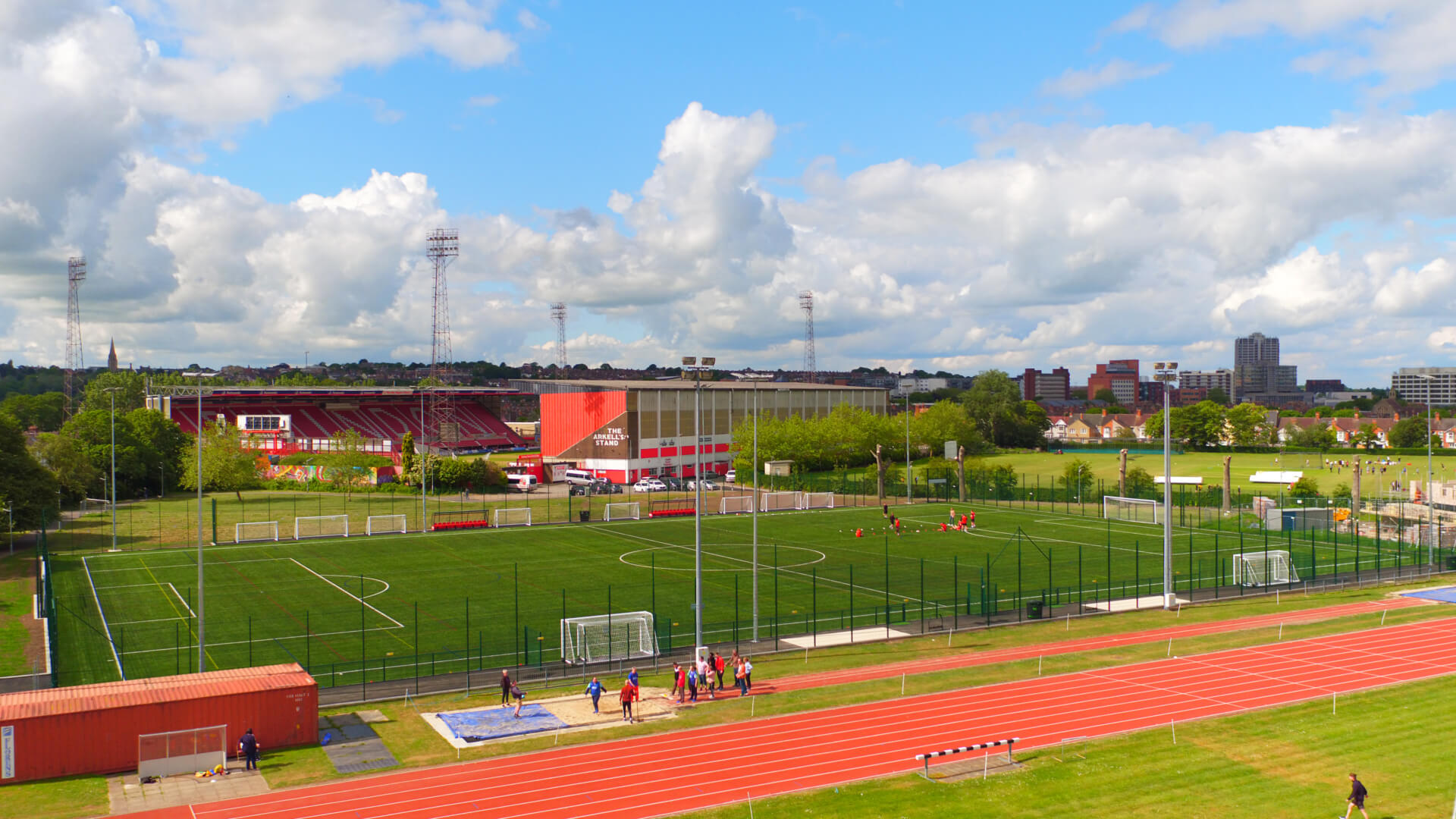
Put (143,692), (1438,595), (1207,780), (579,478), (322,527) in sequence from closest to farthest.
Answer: (1207,780) < (143,692) < (1438,595) < (322,527) < (579,478)

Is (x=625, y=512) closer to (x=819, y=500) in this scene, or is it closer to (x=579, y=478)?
(x=819, y=500)

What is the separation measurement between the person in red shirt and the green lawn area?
22.3 ft

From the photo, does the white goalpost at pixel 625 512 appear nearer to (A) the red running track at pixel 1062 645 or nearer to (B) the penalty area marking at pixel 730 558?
(B) the penalty area marking at pixel 730 558

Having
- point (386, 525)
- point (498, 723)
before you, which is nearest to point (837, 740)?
point (498, 723)

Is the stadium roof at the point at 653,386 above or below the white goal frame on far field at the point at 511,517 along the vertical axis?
above

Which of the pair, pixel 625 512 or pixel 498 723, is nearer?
pixel 498 723

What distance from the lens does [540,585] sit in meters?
49.0

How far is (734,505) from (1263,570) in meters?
43.8

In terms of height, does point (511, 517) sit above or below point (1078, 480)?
below

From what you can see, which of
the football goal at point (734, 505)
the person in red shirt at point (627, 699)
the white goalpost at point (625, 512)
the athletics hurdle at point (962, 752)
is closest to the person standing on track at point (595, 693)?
the person in red shirt at point (627, 699)

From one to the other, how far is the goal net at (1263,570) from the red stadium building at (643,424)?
58933mm

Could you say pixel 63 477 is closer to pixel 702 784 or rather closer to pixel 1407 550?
pixel 702 784

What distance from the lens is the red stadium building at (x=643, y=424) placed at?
107062 millimetres

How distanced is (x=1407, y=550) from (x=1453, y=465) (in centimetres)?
7181
